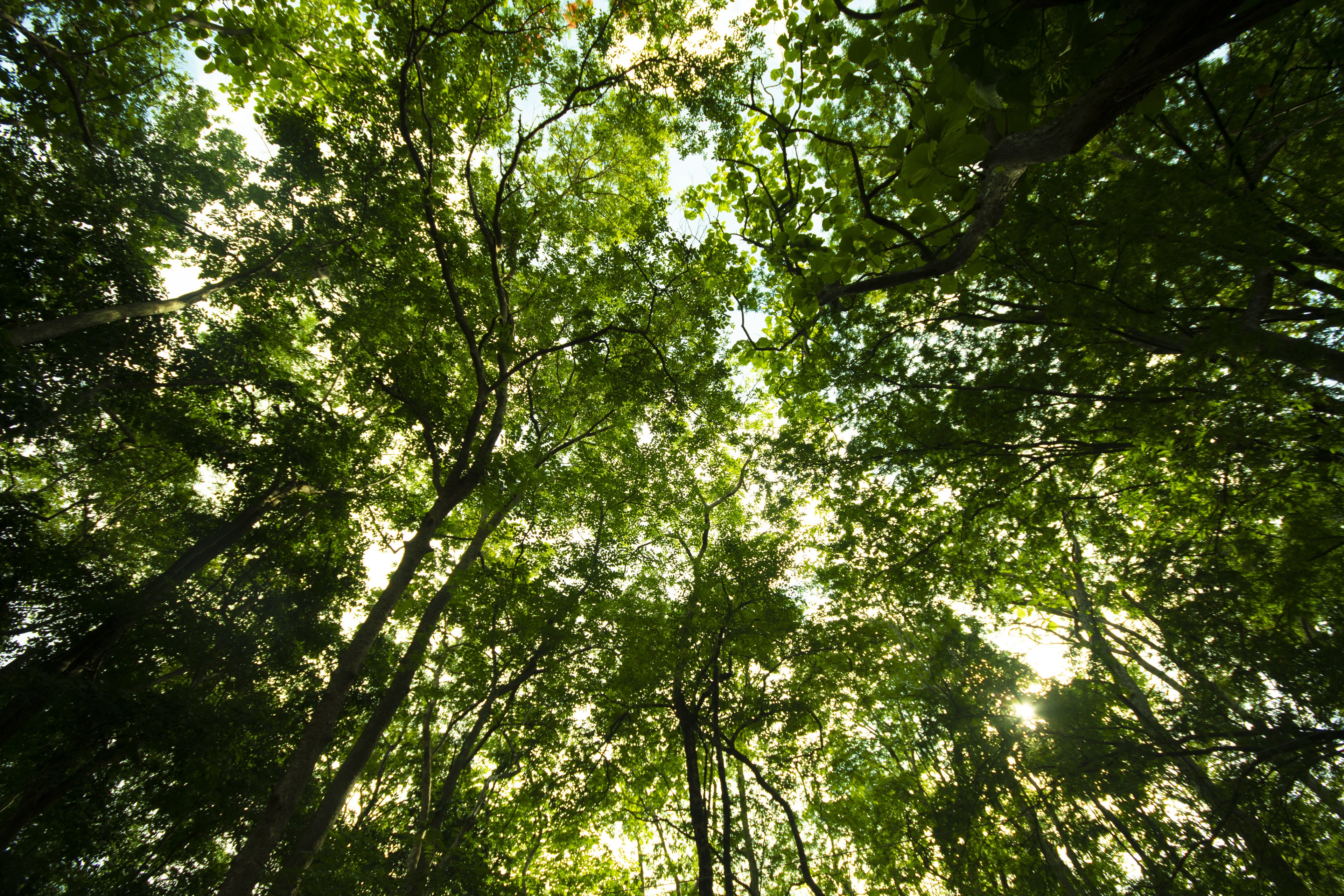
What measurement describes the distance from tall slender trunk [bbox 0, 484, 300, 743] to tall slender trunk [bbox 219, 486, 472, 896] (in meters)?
3.69

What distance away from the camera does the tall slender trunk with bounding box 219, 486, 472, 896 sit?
4996mm

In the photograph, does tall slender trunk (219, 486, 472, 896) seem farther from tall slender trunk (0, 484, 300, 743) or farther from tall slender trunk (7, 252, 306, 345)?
tall slender trunk (7, 252, 306, 345)

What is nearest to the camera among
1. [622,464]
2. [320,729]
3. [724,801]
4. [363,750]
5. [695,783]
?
[320,729]

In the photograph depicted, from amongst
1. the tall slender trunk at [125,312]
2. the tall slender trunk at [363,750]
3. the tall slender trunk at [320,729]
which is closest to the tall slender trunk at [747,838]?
the tall slender trunk at [363,750]

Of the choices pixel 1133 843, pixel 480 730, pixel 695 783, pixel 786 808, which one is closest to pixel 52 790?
pixel 480 730

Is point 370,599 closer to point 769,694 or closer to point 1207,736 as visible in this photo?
point 769,694

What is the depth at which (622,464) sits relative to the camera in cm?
1116

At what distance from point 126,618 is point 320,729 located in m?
4.60

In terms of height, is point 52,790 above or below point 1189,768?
above

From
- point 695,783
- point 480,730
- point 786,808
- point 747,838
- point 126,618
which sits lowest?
point 786,808

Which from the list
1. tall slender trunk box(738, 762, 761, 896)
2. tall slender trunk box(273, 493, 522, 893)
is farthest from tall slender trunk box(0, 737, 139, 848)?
tall slender trunk box(738, 762, 761, 896)

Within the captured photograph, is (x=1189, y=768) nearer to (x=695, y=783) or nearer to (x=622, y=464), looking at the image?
(x=695, y=783)

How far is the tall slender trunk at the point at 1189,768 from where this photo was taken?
538 cm

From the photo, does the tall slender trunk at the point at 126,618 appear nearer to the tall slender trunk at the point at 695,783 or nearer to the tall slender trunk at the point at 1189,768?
the tall slender trunk at the point at 695,783
